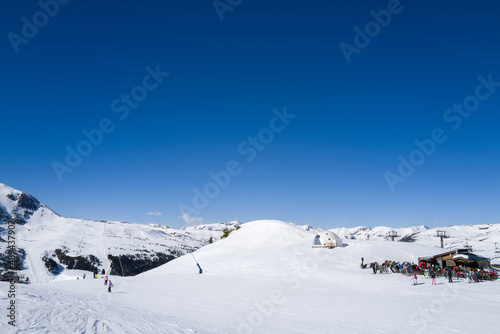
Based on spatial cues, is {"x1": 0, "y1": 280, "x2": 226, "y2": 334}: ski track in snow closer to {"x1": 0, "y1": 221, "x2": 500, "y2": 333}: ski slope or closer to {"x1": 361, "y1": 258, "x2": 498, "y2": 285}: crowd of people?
{"x1": 0, "y1": 221, "x2": 500, "y2": 333}: ski slope

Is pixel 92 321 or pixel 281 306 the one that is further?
pixel 281 306

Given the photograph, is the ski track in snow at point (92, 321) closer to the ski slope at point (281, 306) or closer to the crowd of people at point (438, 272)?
the ski slope at point (281, 306)

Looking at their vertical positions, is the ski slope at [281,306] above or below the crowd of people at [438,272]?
below

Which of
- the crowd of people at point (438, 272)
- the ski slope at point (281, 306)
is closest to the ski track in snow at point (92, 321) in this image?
the ski slope at point (281, 306)

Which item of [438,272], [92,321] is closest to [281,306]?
[92,321]

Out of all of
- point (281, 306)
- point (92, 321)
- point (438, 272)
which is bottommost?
point (92, 321)

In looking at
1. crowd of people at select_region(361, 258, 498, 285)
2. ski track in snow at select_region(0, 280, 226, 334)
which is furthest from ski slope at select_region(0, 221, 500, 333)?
crowd of people at select_region(361, 258, 498, 285)

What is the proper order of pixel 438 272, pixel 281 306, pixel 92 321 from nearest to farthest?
pixel 92 321, pixel 281 306, pixel 438 272

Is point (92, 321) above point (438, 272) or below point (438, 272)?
below

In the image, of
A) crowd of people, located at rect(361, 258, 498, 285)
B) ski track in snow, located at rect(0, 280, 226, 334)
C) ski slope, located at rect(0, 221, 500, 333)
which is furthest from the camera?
crowd of people, located at rect(361, 258, 498, 285)

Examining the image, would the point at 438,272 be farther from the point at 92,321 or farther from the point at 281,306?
the point at 92,321

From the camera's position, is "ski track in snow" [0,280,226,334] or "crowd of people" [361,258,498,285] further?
"crowd of people" [361,258,498,285]

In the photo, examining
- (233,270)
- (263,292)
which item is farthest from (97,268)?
(263,292)

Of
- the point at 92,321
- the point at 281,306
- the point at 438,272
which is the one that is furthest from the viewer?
the point at 438,272
